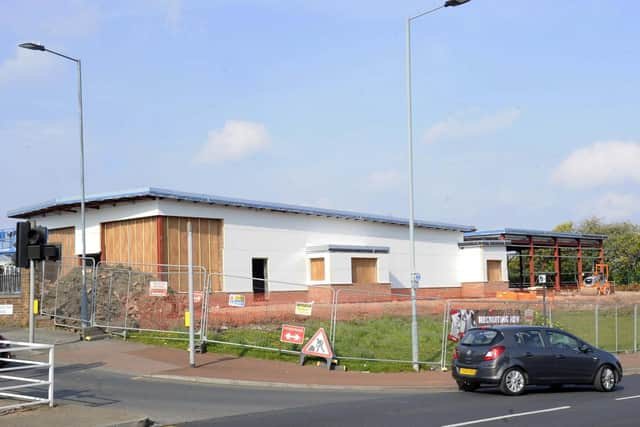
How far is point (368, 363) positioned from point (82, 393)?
26.8ft

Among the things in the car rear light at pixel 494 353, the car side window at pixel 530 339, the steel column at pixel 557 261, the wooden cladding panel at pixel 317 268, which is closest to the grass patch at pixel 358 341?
the car rear light at pixel 494 353

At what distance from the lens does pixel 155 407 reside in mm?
13250

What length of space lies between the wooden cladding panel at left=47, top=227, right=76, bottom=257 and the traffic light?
18.9 m

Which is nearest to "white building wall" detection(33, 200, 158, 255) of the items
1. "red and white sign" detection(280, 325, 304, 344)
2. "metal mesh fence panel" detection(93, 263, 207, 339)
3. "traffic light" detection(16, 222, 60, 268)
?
"metal mesh fence panel" detection(93, 263, 207, 339)

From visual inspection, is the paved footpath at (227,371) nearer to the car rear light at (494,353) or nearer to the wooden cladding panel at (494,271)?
the car rear light at (494,353)

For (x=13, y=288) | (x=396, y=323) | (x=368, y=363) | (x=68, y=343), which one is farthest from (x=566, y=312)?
(x=13, y=288)

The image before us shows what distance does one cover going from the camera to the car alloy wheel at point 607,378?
1650 cm

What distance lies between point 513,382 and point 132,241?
73.0 feet

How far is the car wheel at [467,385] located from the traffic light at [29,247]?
1041 centimetres

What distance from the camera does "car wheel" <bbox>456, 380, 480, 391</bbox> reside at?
1624 cm

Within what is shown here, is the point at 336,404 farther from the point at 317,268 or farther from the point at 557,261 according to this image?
the point at 557,261

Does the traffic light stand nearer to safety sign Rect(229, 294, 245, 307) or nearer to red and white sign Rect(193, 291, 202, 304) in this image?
red and white sign Rect(193, 291, 202, 304)

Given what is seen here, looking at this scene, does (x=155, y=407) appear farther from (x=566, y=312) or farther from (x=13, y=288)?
(x=566, y=312)

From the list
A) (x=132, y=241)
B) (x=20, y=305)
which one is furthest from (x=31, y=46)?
(x=132, y=241)
